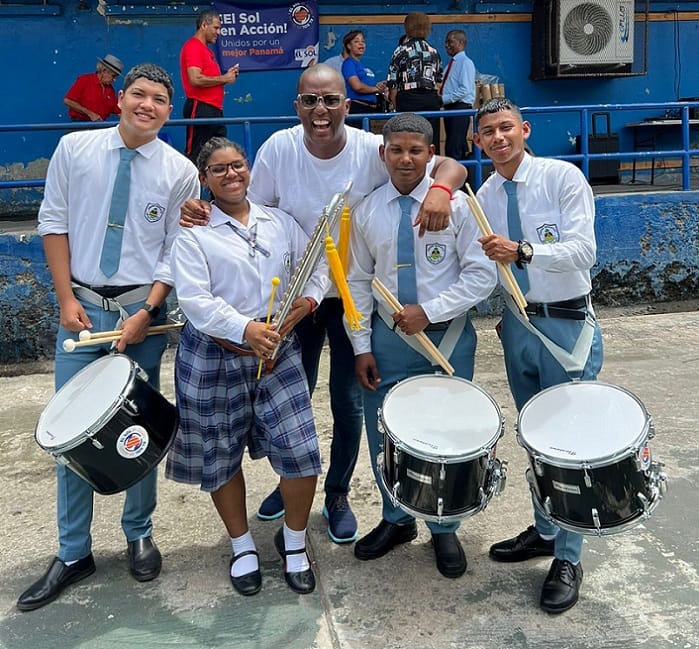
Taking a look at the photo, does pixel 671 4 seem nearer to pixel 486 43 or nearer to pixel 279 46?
pixel 486 43

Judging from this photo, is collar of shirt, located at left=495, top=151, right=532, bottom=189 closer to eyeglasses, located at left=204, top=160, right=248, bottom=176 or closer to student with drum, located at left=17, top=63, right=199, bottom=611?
eyeglasses, located at left=204, top=160, right=248, bottom=176

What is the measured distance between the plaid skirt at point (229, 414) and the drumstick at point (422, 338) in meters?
0.42

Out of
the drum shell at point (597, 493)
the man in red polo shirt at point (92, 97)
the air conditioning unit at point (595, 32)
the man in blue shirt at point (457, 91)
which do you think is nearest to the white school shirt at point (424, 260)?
the drum shell at point (597, 493)

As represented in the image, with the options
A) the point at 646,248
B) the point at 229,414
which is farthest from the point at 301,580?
the point at 646,248

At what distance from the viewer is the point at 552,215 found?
2.74 m

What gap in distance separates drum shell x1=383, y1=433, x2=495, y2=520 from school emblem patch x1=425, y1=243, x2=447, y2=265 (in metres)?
0.71

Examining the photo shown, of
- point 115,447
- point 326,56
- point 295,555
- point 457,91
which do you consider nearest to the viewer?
point 115,447

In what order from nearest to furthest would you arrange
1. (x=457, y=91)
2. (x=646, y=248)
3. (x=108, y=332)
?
(x=108, y=332)
(x=646, y=248)
(x=457, y=91)

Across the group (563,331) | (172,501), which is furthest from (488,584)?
(172,501)

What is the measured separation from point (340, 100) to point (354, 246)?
0.56 metres

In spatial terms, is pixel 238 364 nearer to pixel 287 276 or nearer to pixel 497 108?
pixel 287 276

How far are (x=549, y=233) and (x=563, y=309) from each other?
28 centimetres

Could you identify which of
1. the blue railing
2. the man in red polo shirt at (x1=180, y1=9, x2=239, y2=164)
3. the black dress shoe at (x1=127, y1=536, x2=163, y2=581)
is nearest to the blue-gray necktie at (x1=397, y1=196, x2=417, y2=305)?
the black dress shoe at (x1=127, y1=536, x2=163, y2=581)

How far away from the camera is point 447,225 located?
2.74 m
